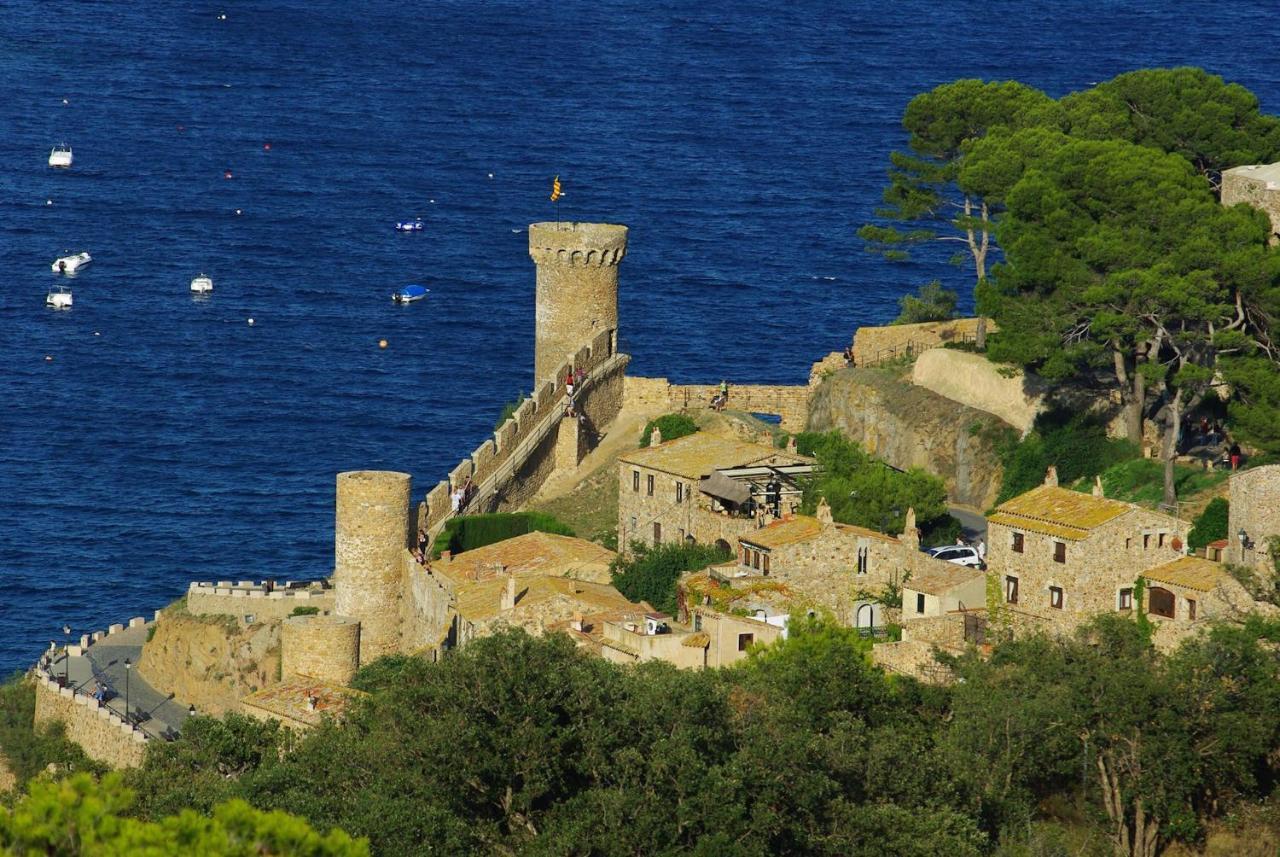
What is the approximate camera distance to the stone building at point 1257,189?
77.6 meters

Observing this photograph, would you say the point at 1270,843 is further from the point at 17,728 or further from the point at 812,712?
the point at 17,728

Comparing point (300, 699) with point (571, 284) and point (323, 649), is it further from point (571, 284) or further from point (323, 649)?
point (571, 284)

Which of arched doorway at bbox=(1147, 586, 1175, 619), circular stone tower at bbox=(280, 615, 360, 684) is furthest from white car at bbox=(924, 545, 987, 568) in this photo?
circular stone tower at bbox=(280, 615, 360, 684)

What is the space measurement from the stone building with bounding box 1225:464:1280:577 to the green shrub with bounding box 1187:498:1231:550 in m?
1.88

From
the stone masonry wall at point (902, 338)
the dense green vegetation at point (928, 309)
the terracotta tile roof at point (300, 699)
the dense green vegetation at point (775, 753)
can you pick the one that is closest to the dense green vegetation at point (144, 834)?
the dense green vegetation at point (775, 753)

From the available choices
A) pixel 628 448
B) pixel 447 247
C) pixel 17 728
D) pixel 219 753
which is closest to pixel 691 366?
pixel 447 247

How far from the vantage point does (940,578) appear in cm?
7025

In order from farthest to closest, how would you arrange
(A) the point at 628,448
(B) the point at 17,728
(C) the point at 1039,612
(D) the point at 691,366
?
1. (D) the point at 691,366
2. (A) the point at 628,448
3. (B) the point at 17,728
4. (C) the point at 1039,612

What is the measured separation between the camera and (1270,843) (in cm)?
5962

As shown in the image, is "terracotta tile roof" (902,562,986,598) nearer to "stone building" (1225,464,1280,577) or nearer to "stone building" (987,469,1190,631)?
"stone building" (987,469,1190,631)

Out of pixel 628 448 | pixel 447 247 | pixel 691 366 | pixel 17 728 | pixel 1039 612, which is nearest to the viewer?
pixel 1039 612

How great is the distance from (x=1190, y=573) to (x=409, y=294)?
91.9 metres

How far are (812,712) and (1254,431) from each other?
17362 mm

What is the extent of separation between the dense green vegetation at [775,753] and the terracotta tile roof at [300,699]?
706cm
